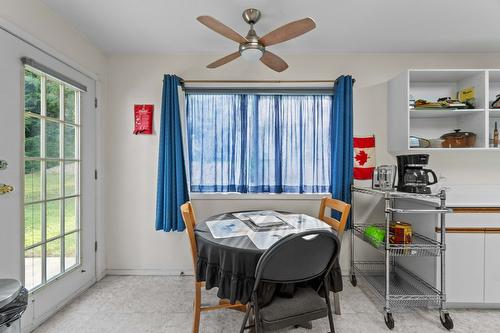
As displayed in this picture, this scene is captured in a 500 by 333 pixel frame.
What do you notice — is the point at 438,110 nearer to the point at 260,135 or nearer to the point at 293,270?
the point at 260,135

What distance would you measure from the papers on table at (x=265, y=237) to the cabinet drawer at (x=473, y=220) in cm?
141

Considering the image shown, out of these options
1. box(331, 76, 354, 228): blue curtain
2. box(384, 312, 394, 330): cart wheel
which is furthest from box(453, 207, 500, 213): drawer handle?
box(384, 312, 394, 330): cart wheel

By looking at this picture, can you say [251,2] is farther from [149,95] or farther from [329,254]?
[329,254]

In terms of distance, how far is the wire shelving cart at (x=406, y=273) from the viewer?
198 cm

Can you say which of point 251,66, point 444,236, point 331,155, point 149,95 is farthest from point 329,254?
point 149,95

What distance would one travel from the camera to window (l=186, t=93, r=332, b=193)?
280cm

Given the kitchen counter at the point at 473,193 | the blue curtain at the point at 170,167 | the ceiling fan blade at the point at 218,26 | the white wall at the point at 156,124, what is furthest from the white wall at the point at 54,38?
the kitchen counter at the point at 473,193

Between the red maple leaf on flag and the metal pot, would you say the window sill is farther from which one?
the metal pot

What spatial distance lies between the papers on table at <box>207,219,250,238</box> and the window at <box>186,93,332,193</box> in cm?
79

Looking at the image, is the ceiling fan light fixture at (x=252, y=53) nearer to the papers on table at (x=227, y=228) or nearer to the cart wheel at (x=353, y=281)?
Answer: the papers on table at (x=227, y=228)

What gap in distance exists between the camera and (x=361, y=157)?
2.81 m

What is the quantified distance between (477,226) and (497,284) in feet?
1.66

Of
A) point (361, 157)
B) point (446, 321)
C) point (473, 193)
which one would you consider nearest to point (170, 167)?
point (361, 157)

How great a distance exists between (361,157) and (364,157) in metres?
0.03
